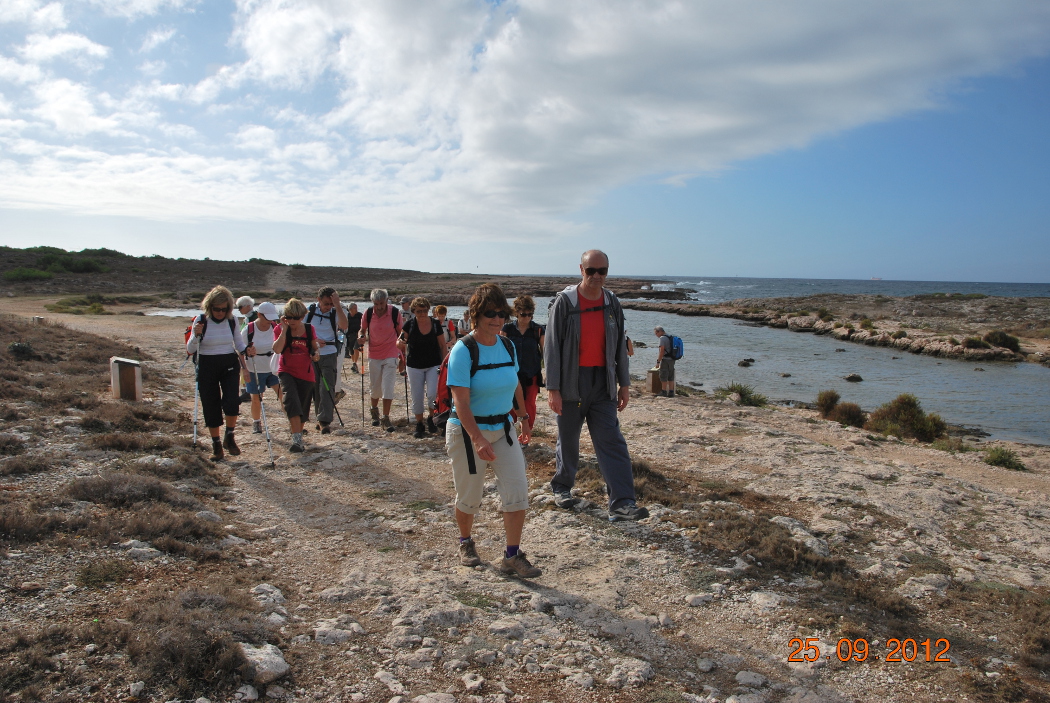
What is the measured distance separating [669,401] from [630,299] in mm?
58296

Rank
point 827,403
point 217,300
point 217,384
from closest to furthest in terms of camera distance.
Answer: point 217,300 < point 217,384 < point 827,403

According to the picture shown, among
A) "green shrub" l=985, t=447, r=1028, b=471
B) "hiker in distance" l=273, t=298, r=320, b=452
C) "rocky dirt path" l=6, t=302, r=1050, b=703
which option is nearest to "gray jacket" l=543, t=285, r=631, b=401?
"rocky dirt path" l=6, t=302, r=1050, b=703

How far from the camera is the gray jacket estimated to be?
484 centimetres

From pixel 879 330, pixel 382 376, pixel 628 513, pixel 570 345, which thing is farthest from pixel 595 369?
pixel 879 330

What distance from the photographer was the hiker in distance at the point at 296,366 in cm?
716

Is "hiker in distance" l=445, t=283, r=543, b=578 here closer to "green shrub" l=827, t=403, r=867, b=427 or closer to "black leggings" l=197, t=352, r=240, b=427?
"black leggings" l=197, t=352, r=240, b=427

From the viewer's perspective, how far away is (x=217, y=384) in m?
6.56

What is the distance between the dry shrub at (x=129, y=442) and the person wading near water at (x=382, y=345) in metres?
2.65

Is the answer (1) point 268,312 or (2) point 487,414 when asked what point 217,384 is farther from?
(2) point 487,414

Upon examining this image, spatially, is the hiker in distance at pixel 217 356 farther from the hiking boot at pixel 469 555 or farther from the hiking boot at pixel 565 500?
the hiking boot at pixel 565 500

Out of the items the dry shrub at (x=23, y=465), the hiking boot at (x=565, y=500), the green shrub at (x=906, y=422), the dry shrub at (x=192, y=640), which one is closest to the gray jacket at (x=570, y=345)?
the hiking boot at (x=565, y=500)

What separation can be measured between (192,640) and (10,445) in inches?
175

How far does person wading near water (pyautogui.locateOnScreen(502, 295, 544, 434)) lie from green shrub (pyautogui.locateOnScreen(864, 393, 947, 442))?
914 cm

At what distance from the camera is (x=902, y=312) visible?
45781mm
